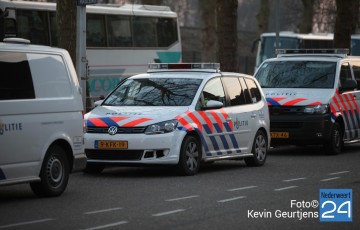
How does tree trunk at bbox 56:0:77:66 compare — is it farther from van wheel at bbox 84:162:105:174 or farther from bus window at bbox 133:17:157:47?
bus window at bbox 133:17:157:47

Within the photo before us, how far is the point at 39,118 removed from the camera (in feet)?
41.0

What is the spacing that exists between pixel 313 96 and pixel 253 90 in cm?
257

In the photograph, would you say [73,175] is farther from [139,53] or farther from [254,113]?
[139,53]

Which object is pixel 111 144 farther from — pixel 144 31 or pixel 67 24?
pixel 144 31

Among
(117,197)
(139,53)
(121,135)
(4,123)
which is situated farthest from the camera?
(139,53)

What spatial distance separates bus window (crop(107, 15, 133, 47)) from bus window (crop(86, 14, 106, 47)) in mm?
380

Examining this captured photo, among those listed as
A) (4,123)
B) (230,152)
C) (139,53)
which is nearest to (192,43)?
(139,53)

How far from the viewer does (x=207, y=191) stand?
1352cm

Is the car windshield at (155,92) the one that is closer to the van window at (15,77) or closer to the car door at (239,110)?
the car door at (239,110)

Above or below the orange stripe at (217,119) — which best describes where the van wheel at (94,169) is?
below

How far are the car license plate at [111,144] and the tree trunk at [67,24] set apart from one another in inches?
260

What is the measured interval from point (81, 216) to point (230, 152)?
6830 mm

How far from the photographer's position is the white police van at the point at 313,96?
20.7 m

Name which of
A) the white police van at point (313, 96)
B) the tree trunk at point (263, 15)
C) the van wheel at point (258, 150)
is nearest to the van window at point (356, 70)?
the white police van at point (313, 96)
